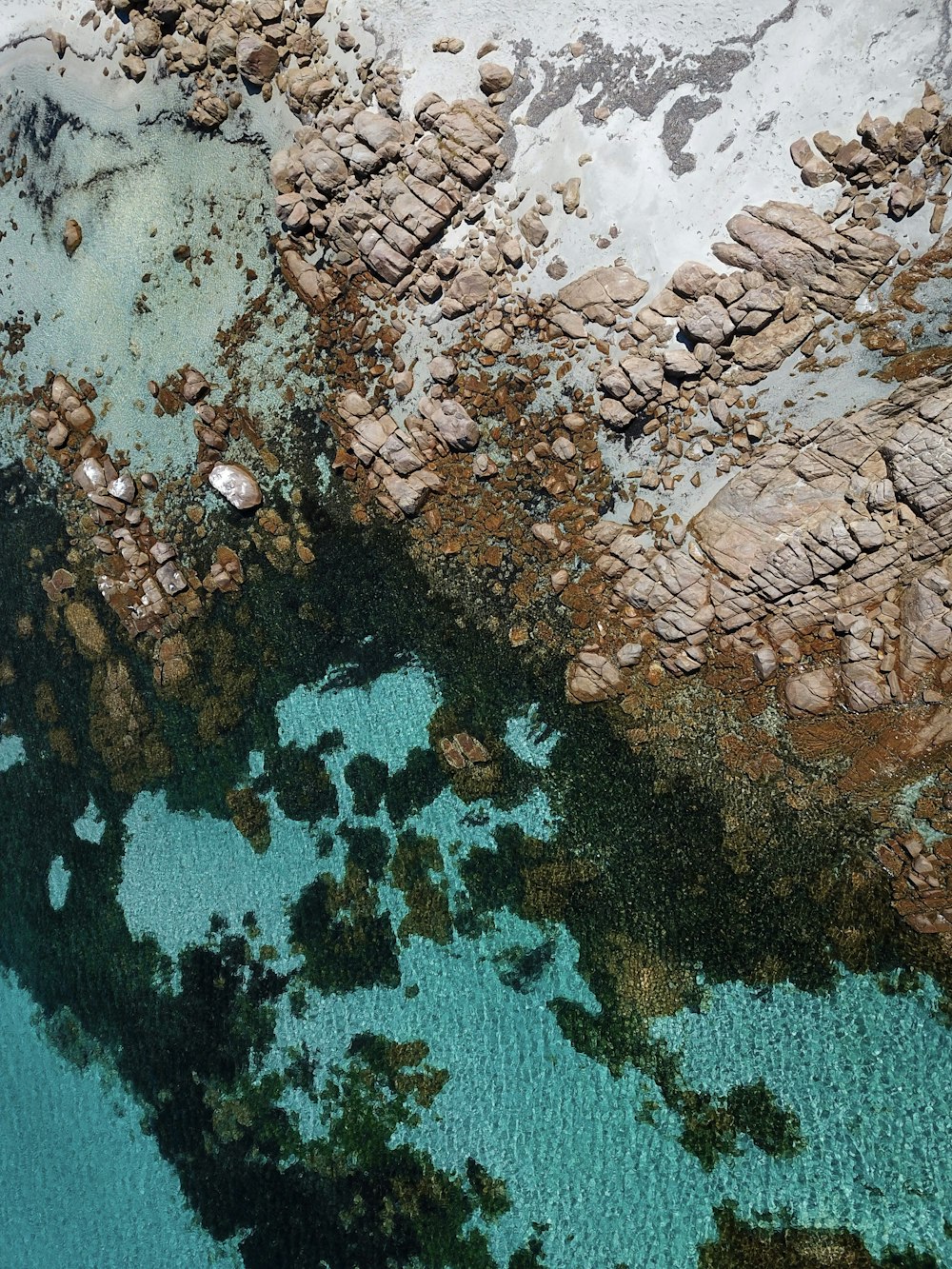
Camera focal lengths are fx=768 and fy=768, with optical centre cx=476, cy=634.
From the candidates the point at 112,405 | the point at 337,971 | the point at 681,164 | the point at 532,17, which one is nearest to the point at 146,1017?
the point at 337,971

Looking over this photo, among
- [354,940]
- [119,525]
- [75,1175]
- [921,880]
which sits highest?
[119,525]

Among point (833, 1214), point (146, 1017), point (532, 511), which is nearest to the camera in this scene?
point (833, 1214)

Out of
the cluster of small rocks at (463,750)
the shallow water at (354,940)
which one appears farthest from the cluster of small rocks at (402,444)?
the cluster of small rocks at (463,750)

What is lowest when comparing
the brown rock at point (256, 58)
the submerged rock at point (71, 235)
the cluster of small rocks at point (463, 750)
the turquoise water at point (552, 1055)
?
the turquoise water at point (552, 1055)

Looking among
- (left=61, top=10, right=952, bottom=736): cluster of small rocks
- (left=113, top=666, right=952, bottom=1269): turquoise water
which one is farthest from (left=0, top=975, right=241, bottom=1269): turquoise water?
(left=61, top=10, right=952, bottom=736): cluster of small rocks

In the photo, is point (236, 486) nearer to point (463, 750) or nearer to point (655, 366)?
point (463, 750)

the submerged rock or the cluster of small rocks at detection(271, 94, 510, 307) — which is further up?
the submerged rock

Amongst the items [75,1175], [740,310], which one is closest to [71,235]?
[740,310]

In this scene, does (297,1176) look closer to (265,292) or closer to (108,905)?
(108,905)

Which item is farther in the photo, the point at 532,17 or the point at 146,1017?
the point at 146,1017

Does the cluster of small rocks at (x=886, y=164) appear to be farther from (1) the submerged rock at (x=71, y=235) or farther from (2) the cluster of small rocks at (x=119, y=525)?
(1) the submerged rock at (x=71, y=235)

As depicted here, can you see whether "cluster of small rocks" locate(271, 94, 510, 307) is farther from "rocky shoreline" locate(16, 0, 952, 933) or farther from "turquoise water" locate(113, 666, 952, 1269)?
"turquoise water" locate(113, 666, 952, 1269)
